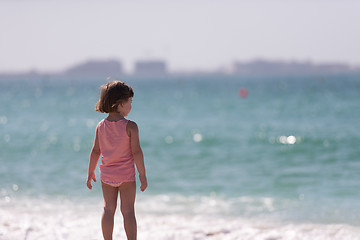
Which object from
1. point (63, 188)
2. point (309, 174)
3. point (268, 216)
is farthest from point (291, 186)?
point (63, 188)

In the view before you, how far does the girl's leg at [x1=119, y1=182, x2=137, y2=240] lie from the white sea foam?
1.23 metres

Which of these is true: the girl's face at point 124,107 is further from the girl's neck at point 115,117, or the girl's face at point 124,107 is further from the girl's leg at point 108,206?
the girl's leg at point 108,206

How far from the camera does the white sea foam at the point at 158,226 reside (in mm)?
5133

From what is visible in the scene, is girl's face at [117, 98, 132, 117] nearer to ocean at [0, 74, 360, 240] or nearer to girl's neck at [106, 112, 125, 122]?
girl's neck at [106, 112, 125, 122]

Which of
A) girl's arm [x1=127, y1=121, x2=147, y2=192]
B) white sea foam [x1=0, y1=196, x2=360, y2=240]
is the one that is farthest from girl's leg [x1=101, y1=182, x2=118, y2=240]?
white sea foam [x1=0, y1=196, x2=360, y2=240]

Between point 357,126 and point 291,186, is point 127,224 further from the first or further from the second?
point 357,126

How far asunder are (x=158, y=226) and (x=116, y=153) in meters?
2.30

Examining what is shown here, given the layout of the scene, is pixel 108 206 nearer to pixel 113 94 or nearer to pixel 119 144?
pixel 119 144

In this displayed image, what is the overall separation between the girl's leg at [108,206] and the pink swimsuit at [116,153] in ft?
0.30

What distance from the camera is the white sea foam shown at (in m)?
5.13

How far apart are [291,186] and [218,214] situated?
2317 mm

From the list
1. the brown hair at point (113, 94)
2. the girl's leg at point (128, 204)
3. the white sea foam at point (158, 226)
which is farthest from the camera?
the white sea foam at point (158, 226)

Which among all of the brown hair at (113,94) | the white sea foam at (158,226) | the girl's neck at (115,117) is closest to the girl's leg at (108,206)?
the girl's neck at (115,117)

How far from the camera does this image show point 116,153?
370cm
